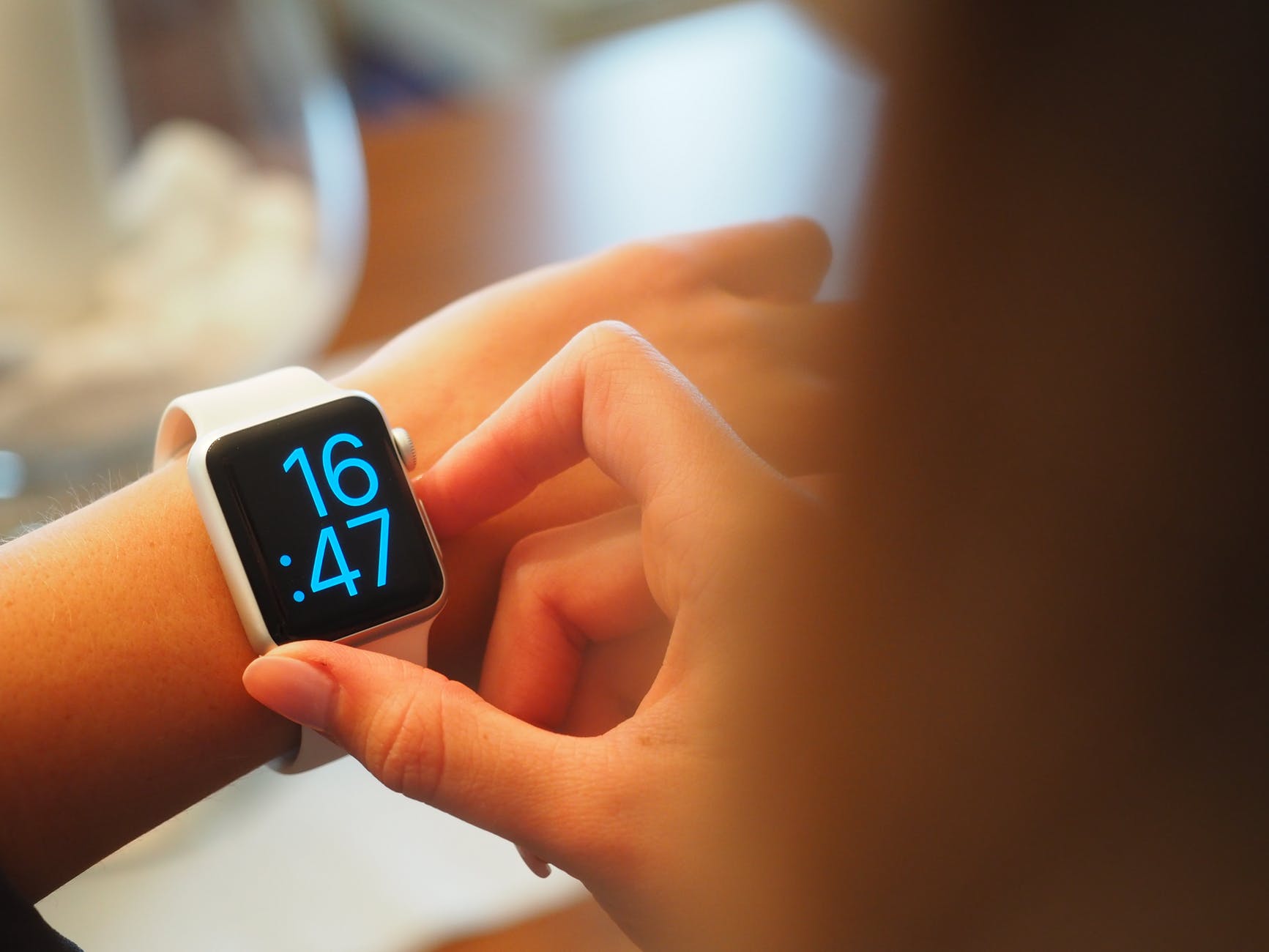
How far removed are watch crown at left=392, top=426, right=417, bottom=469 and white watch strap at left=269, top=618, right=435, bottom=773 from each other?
10cm

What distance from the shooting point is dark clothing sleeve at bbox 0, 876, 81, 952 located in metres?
0.51

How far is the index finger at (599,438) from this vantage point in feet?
1.96

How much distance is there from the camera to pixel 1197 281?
12.4 inches

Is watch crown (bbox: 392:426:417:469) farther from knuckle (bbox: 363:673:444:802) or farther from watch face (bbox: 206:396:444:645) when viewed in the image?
knuckle (bbox: 363:673:444:802)

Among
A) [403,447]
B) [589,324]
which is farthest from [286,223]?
[403,447]

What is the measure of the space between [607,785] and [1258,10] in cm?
40

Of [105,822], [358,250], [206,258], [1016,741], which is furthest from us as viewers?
[358,250]

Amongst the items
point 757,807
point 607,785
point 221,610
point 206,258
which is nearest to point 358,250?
point 206,258

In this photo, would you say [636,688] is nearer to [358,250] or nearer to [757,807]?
[757,807]

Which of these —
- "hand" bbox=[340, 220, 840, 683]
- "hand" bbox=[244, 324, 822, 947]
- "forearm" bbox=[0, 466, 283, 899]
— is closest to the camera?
"hand" bbox=[244, 324, 822, 947]

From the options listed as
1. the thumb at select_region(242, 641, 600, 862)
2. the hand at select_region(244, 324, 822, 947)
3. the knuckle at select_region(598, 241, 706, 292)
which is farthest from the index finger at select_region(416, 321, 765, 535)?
the knuckle at select_region(598, 241, 706, 292)

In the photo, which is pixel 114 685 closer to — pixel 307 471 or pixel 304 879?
pixel 307 471

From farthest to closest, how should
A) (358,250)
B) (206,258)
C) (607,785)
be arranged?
1. (358,250)
2. (206,258)
3. (607,785)

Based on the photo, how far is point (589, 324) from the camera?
2.93ft
